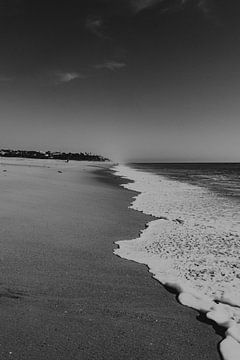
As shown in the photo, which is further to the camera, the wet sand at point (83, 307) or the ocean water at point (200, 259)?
the ocean water at point (200, 259)

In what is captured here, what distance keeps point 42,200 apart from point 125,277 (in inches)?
333

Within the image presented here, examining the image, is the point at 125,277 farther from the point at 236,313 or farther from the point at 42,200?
the point at 42,200

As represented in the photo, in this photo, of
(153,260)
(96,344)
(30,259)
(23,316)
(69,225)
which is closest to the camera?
(96,344)

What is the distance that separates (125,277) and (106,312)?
4.52ft

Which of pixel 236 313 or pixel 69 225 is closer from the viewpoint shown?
pixel 236 313

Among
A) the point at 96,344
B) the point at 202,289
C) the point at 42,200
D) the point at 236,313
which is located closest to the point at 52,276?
the point at 96,344

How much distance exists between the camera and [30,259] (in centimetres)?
616

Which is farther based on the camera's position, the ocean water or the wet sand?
the ocean water

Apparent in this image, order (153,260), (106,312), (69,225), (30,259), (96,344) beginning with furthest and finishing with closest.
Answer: (69,225)
(153,260)
(30,259)
(106,312)
(96,344)

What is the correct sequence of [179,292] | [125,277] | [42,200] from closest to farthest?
[179,292] < [125,277] < [42,200]

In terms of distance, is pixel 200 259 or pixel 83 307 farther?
pixel 200 259

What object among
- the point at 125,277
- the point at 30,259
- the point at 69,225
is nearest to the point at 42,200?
the point at 69,225

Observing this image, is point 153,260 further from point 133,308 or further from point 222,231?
point 222,231

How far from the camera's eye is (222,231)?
9648mm
